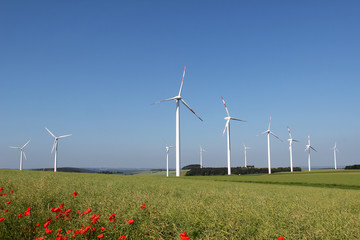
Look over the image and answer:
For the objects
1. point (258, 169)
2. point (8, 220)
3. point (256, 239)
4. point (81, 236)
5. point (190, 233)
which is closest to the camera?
point (256, 239)

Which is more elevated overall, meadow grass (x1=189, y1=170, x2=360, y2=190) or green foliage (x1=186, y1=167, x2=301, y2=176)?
meadow grass (x1=189, y1=170, x2=360, y2=190)

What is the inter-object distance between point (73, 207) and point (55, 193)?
78.0 inches

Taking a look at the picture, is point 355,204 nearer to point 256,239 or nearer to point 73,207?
point 256,239

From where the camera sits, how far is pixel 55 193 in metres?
10.5

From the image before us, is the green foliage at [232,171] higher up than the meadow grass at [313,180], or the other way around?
the meadow grass at [313,180]

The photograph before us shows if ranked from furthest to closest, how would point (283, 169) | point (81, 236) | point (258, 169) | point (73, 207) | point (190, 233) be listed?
point (283, 169), point (258, 169), point (73, 207), point (81, 236), point (190, 233)

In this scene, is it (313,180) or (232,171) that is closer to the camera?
(313,180)

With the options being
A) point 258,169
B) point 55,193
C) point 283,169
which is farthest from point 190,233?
point 283,169

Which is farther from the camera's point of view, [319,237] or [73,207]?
[73,207]

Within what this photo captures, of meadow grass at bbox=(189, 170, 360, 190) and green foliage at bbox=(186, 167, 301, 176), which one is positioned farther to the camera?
green foliage at bbox=(186, 167, 301, 176)

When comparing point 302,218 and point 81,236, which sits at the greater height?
point 302,218

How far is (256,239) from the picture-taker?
15.8 feet

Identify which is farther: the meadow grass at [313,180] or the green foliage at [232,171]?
the green foliage at [232,171]

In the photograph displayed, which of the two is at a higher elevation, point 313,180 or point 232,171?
point 313,180
